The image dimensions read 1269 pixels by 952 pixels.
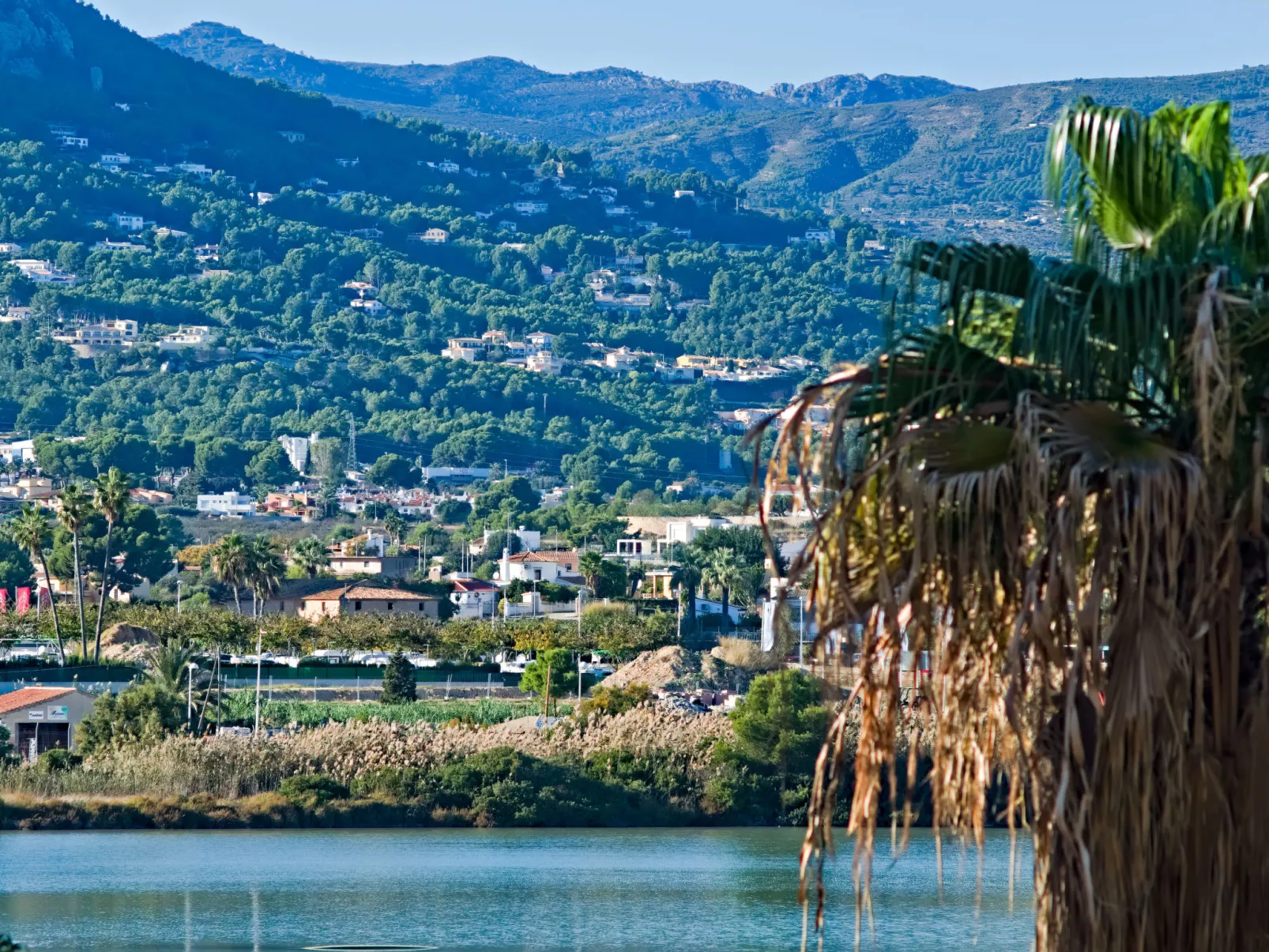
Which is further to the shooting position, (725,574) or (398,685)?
(725,574)

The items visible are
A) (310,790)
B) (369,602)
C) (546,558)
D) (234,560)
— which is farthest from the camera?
(546,558)

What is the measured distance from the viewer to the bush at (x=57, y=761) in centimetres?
4319

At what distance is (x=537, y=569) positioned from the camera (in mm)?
110375

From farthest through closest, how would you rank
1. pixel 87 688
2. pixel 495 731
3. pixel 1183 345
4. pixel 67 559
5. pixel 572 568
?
pixel 572 568 < pixel 67 559 < pixel 87 688 < pixel 495 731 < pixel 1183 345

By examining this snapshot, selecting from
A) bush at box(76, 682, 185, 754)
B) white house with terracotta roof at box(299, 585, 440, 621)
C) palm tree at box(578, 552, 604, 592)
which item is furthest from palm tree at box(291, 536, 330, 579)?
bush at box(76, 682, 185, 754)

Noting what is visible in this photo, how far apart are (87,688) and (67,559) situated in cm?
5018

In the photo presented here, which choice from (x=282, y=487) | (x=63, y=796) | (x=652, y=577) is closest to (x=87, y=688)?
(x=63, y=796)

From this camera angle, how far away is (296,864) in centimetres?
3575

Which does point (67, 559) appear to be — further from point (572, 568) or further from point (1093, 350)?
point (1093, 350)

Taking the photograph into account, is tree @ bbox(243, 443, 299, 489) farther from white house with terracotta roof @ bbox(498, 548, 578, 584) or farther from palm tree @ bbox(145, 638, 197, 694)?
palm tree @ bbox(145, 638, 197, 694)

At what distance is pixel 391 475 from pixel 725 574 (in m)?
108

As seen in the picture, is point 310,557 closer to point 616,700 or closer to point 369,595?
point 369,595

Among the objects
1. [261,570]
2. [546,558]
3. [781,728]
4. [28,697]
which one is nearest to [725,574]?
[546,558]

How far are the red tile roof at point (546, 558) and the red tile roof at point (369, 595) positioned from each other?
20.3 meters
